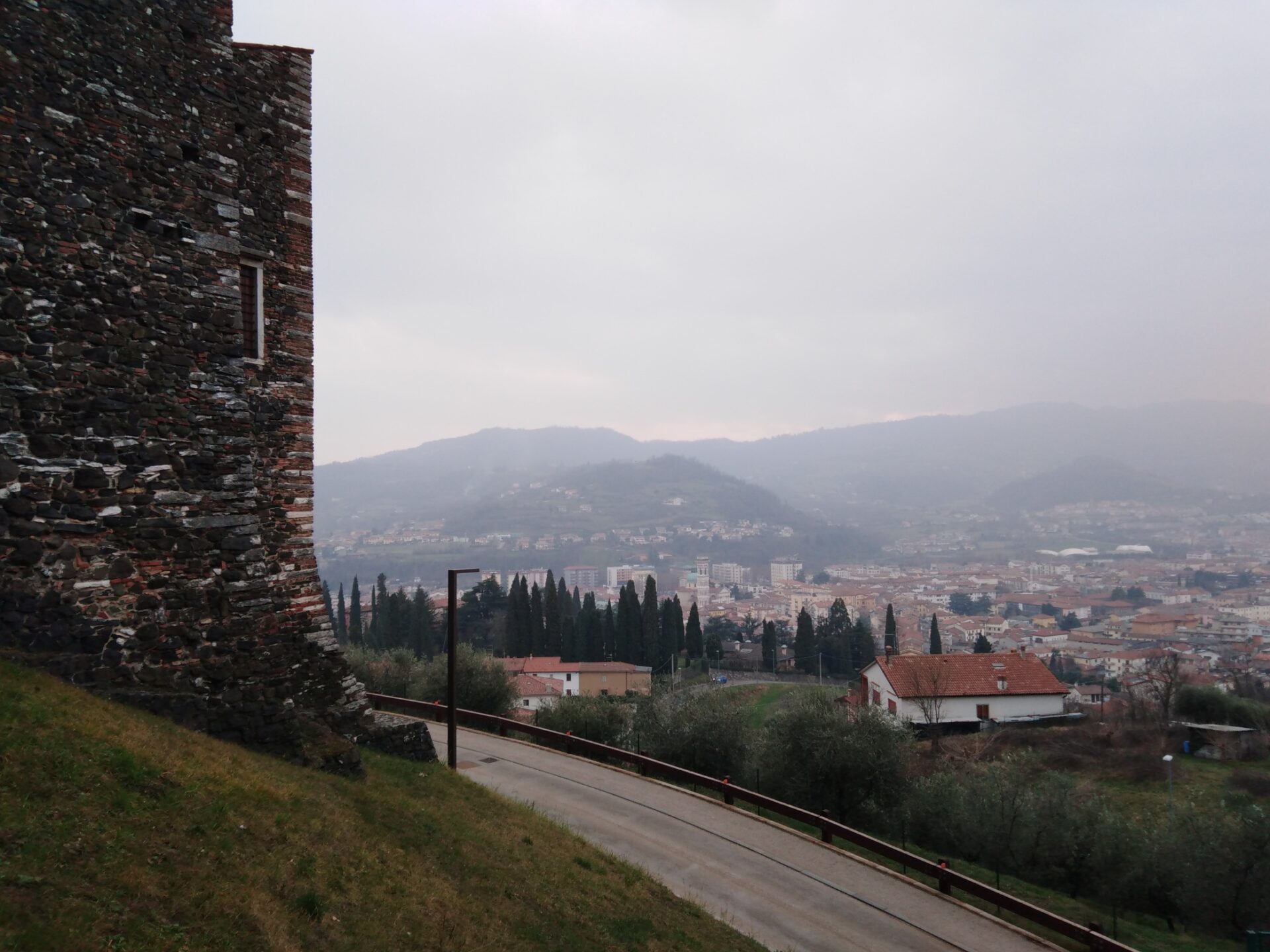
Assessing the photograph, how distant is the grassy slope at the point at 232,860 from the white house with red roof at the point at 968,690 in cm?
4144

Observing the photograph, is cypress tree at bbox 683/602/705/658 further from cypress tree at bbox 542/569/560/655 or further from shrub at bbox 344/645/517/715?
shrub at bbox 344/645/517/715

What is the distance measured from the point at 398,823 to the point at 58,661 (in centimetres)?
428

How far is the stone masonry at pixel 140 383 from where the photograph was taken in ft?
24.4

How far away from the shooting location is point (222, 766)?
768cm

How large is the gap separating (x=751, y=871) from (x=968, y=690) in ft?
130

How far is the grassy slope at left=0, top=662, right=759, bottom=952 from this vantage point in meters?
5.14

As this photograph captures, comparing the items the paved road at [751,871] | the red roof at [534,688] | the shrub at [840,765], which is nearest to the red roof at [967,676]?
the red roof at [534,688]

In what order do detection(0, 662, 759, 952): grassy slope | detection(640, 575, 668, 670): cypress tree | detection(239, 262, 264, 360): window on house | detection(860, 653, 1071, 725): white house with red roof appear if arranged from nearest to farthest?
detection(0, 662, 759, 952): grassy slope → detection(239, 262, 264, 360): window on house → detection(860, 653, 1071, 725): white house with red roof → detection(640, 575, 668, 670): cypress tree

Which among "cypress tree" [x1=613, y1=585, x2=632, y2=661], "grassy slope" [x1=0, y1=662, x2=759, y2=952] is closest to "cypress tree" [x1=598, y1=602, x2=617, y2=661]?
"cypress tree" [x1=613, y1=585, x2=632, y2=661]

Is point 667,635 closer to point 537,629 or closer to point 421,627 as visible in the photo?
point 537,629

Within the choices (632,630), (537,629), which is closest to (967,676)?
(632,630)

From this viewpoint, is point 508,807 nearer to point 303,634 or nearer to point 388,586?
point 303,634

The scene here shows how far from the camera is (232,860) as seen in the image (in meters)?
6.37

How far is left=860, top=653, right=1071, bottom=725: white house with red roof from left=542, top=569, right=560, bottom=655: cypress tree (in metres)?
38.1
